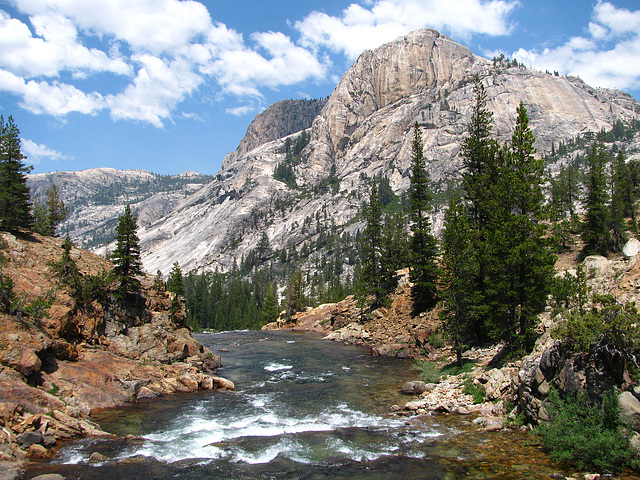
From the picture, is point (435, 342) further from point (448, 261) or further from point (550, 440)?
point (550, 440)

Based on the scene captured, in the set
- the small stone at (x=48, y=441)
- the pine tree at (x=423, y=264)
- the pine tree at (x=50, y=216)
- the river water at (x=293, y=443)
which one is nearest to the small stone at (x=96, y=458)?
the river water at (x=293, y=443)

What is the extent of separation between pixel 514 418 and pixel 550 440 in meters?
3.24

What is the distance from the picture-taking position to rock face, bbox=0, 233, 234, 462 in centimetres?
1532

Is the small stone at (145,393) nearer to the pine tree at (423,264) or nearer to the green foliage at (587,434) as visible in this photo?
the green foliage at (587,434)

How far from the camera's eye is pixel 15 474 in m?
11.2

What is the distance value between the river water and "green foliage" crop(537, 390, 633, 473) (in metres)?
0.69

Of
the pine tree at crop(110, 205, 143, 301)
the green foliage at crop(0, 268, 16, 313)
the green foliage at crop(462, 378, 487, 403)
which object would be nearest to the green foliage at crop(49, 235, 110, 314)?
the pine tree at crop(110, 205, 143, 301)

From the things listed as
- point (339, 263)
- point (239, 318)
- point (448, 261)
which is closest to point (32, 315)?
point (448, 261)

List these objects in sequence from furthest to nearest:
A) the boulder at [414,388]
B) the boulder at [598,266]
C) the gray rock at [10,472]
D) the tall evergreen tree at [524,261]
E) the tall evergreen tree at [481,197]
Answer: the tall evergreen tree at [481,197] < the boulder at [414,388] < the boulder at [598,266] < the tall evergreen tree at [524,261] < the gray rock at [10,472]

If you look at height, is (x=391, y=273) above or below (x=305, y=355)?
above

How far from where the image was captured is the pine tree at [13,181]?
1270 inches

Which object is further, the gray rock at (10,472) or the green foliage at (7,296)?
the green foliage at (7,296)

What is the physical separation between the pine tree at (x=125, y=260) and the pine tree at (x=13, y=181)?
9.20 m

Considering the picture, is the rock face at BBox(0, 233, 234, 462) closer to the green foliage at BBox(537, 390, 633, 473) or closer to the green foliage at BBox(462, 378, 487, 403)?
the green foliage at BBox(462, 378, 487, 403)
